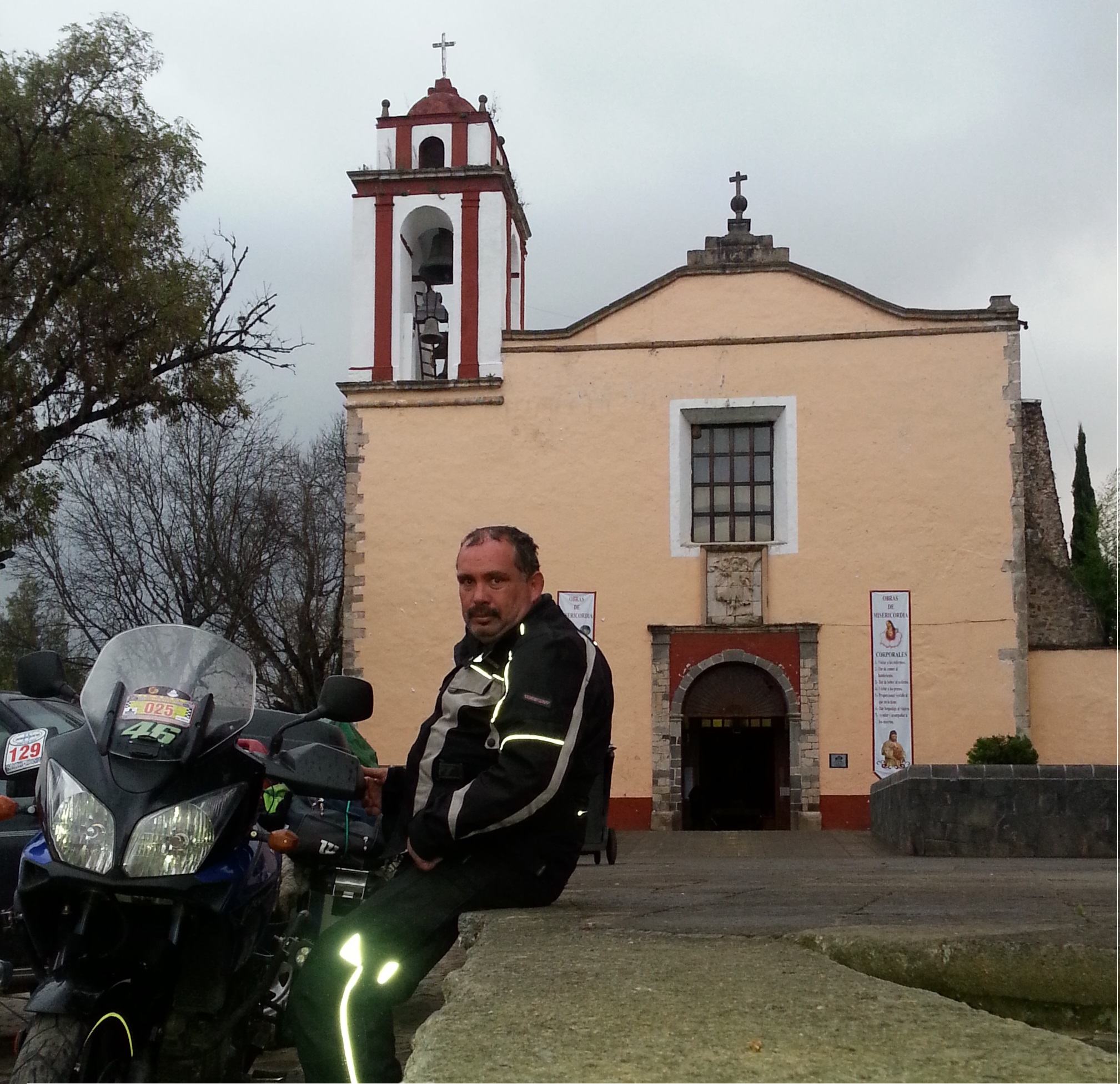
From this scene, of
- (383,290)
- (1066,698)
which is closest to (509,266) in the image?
(383,290)

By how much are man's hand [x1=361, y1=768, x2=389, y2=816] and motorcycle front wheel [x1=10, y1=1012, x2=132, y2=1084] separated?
883 millimetres

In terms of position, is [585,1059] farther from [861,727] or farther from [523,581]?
[861,727]

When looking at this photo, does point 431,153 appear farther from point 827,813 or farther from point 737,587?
point 827,813

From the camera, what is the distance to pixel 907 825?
1457 centimetres

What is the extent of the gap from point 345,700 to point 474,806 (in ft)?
1.39

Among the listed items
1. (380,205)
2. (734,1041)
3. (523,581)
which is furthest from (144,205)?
(734,1041)

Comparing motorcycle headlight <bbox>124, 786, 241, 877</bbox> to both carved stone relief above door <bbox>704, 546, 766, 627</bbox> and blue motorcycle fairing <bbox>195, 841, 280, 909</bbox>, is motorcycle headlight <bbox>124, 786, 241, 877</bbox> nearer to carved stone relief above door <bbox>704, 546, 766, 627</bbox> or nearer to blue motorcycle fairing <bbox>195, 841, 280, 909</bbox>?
blue motorcycle fairing <bbox>195, 841, 280, 909</bbox>

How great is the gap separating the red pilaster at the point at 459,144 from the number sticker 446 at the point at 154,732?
25735 mm

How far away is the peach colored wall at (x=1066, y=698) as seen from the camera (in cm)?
2528

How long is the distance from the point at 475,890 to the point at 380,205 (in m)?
25.6

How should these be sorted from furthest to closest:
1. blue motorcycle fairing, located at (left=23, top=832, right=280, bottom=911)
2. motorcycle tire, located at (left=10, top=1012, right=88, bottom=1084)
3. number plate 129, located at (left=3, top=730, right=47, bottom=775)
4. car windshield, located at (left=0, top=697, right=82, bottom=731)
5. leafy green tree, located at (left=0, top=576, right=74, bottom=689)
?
leafy green tree, located at (left=0, top=576, right=74, bottom=689), car windshield, located at (left=0, top=697, right=82, bottom=731), number plate 129, located at (left=3, top=730, right=47, bottom=775), blue motorcycle fairing, located at (left=23, top=832, right=280, bottom=911), motorcycle tire, located at (left=10, top=1012, right=88, bottom=1084)

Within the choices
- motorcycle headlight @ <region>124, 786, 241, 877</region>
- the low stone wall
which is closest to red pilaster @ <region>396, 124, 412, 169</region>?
the low stone wall

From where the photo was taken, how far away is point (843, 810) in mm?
25141

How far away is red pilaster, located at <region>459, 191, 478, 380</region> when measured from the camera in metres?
27.5
